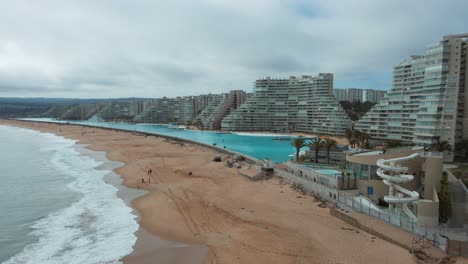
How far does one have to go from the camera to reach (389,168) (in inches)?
864

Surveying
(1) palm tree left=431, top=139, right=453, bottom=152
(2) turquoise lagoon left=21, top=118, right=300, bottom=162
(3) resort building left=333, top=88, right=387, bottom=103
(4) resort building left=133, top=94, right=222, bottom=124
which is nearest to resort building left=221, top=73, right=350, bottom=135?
(2) turquoise lagoon left=21, top=118, right=300, bottom=162

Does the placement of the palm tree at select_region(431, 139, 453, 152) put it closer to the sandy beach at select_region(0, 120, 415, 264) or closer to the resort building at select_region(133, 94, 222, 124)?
the sandy beach at select_region(0, 120, 415, 264)

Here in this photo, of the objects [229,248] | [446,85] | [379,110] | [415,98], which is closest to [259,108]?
[379,110]

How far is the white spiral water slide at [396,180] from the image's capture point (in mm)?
20188

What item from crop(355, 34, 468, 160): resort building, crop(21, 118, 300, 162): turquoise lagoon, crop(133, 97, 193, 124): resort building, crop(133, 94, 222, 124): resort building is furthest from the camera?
crop(133, 97, 193, 124): resort building

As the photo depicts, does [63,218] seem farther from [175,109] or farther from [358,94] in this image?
[358,94]

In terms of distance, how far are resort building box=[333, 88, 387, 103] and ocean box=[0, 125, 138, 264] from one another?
15407 cm

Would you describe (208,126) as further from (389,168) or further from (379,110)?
(389,168)

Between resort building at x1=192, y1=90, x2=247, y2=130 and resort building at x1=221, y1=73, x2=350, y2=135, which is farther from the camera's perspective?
resort building at x1=192, y1=90, x2=247, y2=130

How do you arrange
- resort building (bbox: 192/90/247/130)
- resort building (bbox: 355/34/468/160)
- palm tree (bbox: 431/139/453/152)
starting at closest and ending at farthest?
1. palm tree (bbox: 431/139/453/152)
2. resort building (bbox: 355/34/468/160)
3. resort building (bbox: 192/90/247/130)

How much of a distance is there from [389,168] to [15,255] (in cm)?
2099

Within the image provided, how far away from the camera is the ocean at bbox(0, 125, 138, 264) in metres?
18.1

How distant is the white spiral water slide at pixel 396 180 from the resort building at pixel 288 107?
7713 centimetres

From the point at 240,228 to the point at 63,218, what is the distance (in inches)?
Answer: 461
